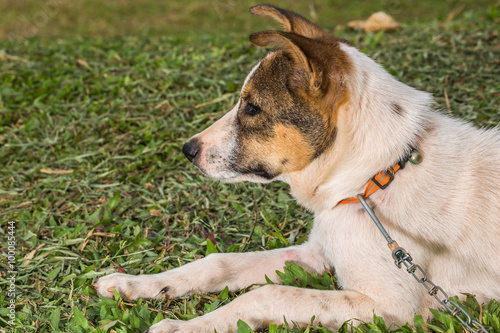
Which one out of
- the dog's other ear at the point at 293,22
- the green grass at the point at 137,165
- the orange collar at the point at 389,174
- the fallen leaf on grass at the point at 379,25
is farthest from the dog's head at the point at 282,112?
the fallen leaf on grass at the point at 379,25

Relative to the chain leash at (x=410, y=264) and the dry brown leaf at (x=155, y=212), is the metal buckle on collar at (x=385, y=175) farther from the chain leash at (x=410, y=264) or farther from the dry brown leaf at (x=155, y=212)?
the dry brown leaf at (x=155, y=212)

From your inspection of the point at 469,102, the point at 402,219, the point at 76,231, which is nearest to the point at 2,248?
the point at 76,231

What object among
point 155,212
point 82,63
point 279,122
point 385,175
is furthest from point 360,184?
point 82,63

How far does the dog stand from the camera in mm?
2795

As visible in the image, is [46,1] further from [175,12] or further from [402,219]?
[402,219]

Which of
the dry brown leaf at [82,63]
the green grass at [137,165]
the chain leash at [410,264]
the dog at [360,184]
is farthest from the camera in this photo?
Answer: the dry brown leaf at [82,63]

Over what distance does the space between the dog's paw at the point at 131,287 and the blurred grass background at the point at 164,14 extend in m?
9.60

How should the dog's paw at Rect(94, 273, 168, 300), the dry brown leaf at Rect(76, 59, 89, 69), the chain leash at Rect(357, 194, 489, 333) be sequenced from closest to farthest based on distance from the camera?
the chain leash at Rect(357, 194, 489, 333) → the dog's paw at Rect(94, 273, 168, 300) → the dry brown leaf at Rect(76, 59, 89, 69)

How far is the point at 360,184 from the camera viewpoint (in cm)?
297

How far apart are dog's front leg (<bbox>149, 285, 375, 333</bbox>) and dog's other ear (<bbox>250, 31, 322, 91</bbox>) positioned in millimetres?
1348

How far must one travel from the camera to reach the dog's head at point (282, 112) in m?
2.92

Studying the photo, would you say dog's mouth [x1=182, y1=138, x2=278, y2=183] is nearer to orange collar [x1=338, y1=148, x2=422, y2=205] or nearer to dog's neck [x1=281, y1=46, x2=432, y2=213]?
dog's neck [x1=281, y1=46, x2=432, y2=213]

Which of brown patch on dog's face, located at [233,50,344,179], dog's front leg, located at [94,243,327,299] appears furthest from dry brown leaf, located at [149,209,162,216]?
brown patch on dog's face, located at [233,50,344,179]

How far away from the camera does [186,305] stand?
318 centimetres
